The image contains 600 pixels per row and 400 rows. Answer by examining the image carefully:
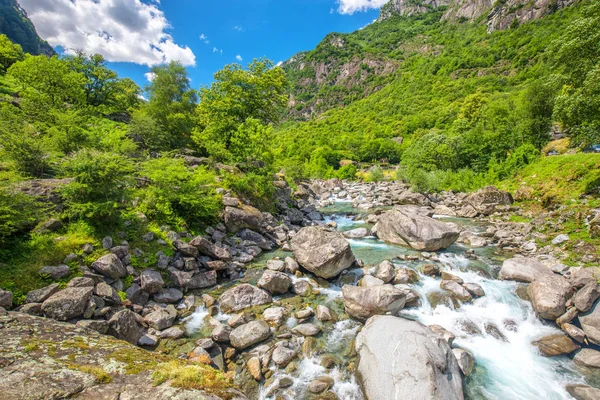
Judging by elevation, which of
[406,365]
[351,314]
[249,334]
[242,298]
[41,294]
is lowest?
[351,314]

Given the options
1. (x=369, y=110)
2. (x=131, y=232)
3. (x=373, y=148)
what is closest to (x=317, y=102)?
(x=369, y=110)

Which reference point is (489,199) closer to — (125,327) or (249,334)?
(249,334)

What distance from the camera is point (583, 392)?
21.4ft

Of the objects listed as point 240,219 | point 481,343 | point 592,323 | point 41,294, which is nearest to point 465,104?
point 592,323

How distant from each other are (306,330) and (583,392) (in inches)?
301

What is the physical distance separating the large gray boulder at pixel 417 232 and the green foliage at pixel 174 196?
1190cm

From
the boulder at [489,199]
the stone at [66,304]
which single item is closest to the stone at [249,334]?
the stone at [66,304]

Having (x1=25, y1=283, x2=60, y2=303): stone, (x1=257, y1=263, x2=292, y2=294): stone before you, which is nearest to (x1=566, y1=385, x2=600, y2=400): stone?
(x1=257, y1=263, x2=292, y2=294): stone

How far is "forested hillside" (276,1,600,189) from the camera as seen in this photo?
52.1 ft

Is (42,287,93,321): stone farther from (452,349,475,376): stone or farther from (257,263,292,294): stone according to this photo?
(452,349,475,376): stone

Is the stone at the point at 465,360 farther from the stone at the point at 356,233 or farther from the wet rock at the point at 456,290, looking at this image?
the stone at the point at 356,233

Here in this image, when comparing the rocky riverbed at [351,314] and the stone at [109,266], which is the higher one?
the stone at [109,266]

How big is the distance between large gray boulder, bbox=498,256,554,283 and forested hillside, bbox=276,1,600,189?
34.2 ft

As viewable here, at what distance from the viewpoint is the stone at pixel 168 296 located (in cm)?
967
